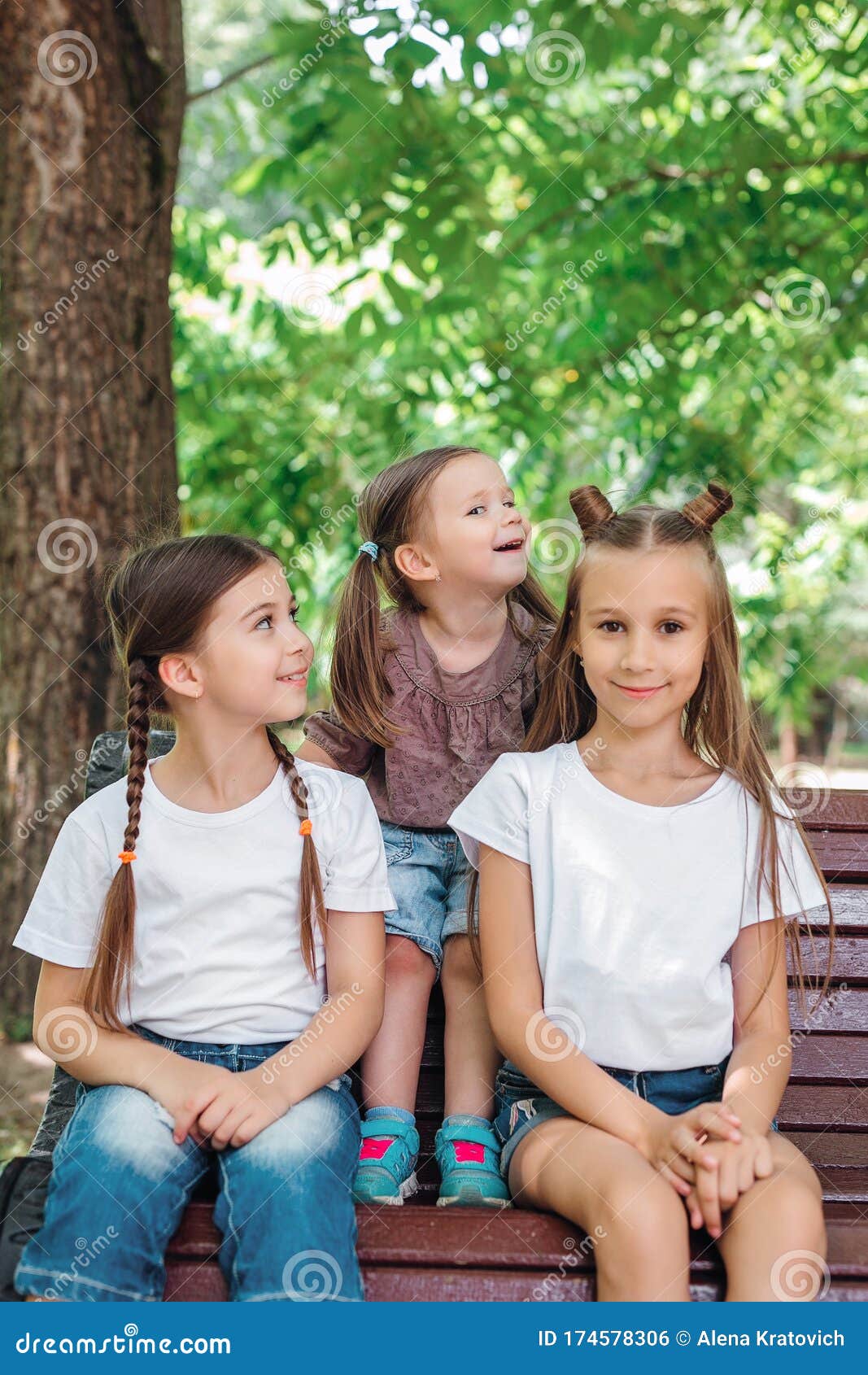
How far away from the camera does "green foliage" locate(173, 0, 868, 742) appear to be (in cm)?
426

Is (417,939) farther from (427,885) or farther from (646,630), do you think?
(646,630)

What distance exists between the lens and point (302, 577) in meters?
4.76

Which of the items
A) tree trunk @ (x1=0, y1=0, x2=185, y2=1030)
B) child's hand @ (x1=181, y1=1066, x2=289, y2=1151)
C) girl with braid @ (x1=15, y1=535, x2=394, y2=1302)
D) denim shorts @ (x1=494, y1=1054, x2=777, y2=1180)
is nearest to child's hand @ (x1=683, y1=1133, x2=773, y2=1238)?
denim shorts @ (x1=494, y1=1054, x2=777, y2=1180)

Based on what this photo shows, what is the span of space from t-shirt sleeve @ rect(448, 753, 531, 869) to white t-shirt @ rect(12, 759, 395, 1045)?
158 mm

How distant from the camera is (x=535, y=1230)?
168cm

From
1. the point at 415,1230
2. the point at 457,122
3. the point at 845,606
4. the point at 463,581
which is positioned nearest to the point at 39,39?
the point at 457,122

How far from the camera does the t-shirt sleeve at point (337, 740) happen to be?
240 cm

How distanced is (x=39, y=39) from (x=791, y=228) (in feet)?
9.86

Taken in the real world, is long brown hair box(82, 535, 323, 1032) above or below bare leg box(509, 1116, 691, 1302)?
above

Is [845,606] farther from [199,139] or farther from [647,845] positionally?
[647,845]

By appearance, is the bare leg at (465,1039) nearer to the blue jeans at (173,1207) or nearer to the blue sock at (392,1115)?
the blue sock at (392,1115)

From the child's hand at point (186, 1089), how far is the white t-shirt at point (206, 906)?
0.08 m

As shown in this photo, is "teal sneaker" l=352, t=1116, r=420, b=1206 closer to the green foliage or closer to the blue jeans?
the blue jeans

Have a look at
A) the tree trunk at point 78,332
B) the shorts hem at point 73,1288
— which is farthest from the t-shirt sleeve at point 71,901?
the tree trunk at point 78,332
